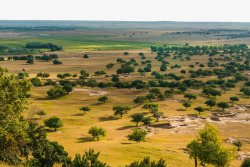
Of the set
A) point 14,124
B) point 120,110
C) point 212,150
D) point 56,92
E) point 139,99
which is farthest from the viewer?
point 56,92

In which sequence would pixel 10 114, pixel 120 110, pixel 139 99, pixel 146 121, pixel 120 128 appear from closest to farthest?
pixel 10 114, pixel 120 128, pixel 146 121, pixel 120 110, pixel 139 99

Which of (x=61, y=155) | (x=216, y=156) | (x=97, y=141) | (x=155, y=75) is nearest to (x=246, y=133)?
(x=216, y=156)

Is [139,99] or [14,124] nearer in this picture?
[14,124]

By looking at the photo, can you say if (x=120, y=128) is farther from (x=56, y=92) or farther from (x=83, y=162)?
(x=56, y=92)

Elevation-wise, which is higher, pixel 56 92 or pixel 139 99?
pixel 56 92

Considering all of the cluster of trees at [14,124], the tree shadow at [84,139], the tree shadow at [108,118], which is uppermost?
the cluster of trees at [14,124]

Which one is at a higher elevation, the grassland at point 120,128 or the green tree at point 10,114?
the green tree at point 10,114

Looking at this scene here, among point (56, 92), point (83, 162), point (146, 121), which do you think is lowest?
point (146, 121)

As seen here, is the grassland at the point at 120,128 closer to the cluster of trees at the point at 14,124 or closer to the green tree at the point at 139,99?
the cluster of trees at the point at 14,124

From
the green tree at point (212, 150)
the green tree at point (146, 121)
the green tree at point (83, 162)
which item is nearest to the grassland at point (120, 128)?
the green tree at point (146, 121)

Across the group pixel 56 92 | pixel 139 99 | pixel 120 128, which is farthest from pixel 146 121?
pixel 56 92

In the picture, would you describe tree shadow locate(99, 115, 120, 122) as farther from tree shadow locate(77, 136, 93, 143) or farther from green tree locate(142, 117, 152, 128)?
tree shadow locate(77, 136, 93, 143)

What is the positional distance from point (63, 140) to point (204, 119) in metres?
41.9

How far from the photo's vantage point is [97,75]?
5482 inches
